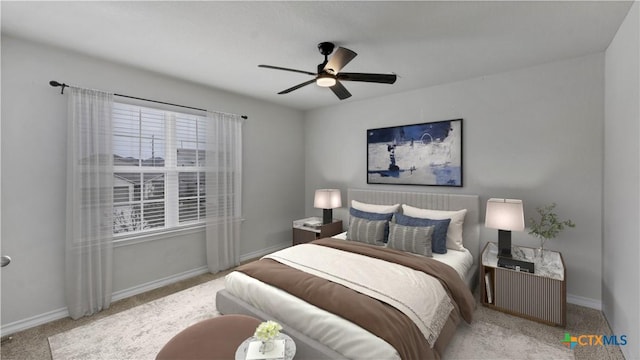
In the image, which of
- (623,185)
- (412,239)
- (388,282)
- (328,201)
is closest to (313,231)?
(328,201)

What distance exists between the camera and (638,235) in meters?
1.77

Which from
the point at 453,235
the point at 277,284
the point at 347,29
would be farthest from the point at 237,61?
the point at 453,235

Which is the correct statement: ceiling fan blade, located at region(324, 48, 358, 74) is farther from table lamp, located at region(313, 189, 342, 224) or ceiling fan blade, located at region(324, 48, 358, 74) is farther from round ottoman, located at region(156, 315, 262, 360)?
table lamp, located at region(313, 189, 342, 224)

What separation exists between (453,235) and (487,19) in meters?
2.11

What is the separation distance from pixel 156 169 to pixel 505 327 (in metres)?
3.97

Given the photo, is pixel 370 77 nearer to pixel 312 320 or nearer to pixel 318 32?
pixel 318 32

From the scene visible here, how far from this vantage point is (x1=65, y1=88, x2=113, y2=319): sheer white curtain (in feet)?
8.34

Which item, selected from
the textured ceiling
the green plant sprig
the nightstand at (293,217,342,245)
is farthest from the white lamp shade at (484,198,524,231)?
the nightstand at (293,217,342,245)

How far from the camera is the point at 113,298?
2.86 metres

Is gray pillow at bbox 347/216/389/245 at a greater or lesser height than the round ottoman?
greater

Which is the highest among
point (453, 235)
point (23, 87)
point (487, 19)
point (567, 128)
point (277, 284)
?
point (487, 19)

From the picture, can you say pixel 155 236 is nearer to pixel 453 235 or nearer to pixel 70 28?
pixel 70 28

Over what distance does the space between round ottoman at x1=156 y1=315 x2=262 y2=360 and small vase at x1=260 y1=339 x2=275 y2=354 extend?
0.20 meters

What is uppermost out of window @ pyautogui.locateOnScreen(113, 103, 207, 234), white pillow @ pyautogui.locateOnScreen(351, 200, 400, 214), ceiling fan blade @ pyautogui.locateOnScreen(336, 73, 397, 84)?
ceiling fan blade @ pyautogui.locateOnScreen(336, 73, 397, 84)
